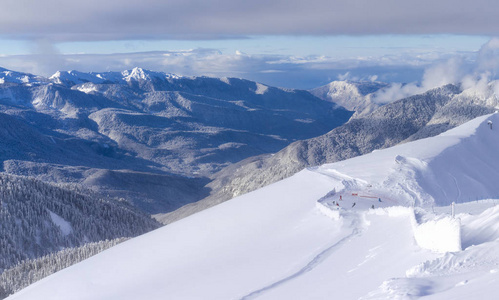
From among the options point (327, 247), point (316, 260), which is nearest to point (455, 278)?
point (316, 260)

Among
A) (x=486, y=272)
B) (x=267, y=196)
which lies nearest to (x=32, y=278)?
(x=267, y=196)

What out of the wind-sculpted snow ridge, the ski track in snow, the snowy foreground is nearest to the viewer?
the wind-sculpted snow ridge

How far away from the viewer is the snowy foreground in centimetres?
1611

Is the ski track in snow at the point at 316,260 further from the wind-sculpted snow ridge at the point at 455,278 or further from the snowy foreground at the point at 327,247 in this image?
the wind-sculpted snow ridge at the point at 455,278

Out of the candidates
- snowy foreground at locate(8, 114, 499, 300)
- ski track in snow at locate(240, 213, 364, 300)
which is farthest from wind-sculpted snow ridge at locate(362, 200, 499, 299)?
ski track in snow at locate(240, 213, 364, 300)

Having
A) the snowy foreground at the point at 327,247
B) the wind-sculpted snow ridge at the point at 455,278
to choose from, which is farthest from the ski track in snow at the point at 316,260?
the wind-sculpted snow ridge at the point at 455,278

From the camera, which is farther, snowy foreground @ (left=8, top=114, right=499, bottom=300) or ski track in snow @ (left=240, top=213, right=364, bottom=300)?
ski track in snow @ (left=240, top=213, right=364, bottom=300)

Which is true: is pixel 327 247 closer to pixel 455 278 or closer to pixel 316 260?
pixel 316 260

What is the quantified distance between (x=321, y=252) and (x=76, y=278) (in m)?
13.4

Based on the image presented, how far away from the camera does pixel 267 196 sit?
35.0 m

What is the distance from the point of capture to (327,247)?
2264 cm

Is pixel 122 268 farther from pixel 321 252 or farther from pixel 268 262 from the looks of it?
pixel 321 252

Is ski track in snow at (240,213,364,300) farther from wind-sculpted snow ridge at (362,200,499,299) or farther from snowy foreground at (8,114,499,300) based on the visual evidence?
wind-sculpted snow ridge at (362,200,499,299)

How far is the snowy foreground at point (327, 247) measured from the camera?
16.1 m
